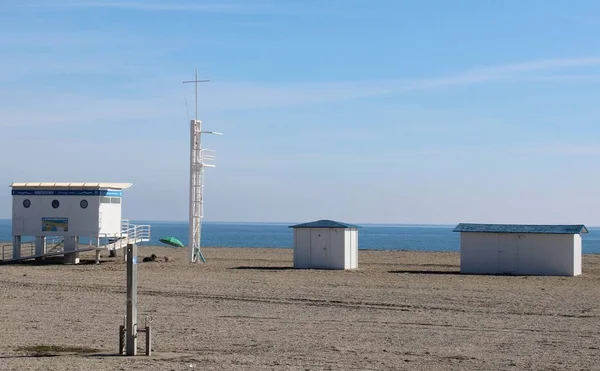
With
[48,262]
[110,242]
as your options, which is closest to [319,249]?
[110,242]

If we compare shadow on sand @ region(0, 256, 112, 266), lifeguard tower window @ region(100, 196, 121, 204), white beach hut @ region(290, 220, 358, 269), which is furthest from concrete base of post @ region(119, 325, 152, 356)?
shadow on sand @ region(0, 256, 112, 266)

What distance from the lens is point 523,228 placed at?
3797 cm

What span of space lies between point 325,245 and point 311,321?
1934 centimetres

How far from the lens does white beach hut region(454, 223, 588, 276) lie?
37.2 meters

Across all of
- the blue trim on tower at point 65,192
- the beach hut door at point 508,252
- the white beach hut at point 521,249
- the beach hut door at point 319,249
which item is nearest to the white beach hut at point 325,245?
the beach hut door at point 319,249

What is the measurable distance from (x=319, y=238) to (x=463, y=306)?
15974mm

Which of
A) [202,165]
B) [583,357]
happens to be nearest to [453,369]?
[583,357]

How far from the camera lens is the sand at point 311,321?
15016 mm

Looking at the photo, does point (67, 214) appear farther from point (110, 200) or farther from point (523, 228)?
point (523, 228)

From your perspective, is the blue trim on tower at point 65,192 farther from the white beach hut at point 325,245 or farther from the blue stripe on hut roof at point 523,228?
the blue stripe on hut roof at point 523,228

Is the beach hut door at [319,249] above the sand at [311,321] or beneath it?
above

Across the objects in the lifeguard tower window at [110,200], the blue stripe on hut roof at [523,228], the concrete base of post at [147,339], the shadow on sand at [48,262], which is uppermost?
the lifeguard tower window at [110,200]

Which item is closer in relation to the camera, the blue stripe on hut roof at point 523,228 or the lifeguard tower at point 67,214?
the blue stripe on hut roof at point 523,228

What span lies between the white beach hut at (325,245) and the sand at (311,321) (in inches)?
149
